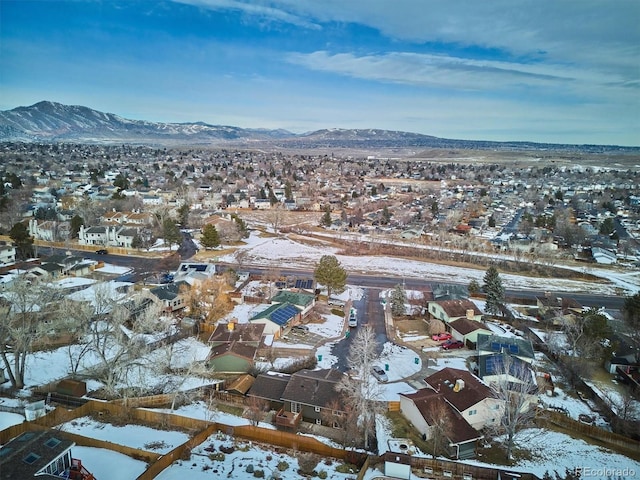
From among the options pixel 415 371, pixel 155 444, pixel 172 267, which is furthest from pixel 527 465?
pixel 172 267

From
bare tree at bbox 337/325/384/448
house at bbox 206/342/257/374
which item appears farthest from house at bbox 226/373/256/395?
bare tree at bbox 337/325/384/448

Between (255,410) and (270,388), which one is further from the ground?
(255,410)

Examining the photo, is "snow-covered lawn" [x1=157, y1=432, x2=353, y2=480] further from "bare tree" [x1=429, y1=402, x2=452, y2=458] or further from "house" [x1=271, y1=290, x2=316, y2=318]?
"house" [x1=271, y1=290, x2=316, y2=318]

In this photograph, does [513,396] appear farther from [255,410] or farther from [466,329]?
[255,410]

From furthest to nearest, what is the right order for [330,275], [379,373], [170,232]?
[170,232]
[330,275]
[379,373]

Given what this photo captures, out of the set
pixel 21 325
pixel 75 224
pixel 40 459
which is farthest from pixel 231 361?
pixel 75 224

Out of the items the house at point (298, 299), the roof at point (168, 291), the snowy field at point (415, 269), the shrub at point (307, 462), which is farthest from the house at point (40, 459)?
the snowy field at point (415, 269)

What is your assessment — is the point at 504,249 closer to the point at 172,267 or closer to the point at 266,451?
the point at 172,267
